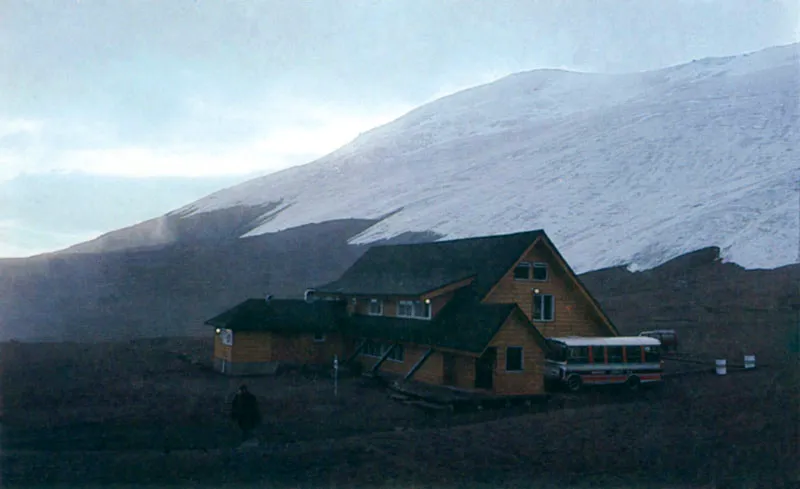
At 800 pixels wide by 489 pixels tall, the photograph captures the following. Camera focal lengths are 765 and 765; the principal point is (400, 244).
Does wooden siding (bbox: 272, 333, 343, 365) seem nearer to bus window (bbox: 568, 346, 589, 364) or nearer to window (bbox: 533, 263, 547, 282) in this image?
window (bbox: 533, 263, 547, 282)

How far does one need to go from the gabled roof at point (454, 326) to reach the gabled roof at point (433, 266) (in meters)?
0.91

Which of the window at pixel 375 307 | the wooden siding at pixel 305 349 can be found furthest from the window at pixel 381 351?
the wooden siding at pixel 305 349

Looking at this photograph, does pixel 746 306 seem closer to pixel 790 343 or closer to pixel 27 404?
pixel 790 343

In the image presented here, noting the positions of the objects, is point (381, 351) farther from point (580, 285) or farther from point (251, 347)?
point (580, 285)

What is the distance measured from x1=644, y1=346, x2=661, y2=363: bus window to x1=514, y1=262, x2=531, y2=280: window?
5.02 meters

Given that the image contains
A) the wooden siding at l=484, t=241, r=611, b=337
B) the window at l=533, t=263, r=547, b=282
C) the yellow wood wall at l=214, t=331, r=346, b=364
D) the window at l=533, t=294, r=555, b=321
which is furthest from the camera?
the yellow wood wall at l=214, t=331, r=346, b=364

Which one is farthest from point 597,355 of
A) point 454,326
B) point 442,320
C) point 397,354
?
point 397,354

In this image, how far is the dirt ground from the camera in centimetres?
1374

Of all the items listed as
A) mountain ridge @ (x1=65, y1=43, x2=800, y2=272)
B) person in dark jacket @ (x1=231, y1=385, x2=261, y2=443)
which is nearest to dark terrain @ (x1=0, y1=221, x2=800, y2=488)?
person in dark jacket @ (x1=231, y1=385, x2=261, y2=443)

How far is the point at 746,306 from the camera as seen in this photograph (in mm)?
45156

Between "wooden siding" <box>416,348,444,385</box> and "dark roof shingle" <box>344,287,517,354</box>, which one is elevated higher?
"dark roof shingle" <box>344,287,517,354</box>

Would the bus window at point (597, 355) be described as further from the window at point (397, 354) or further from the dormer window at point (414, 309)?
the window at point (397, 354)

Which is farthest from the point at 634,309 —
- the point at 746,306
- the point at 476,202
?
the point at 476,202

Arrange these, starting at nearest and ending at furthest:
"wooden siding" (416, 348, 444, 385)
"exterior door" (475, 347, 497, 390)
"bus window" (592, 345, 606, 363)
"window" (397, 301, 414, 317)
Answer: "exterior door" (475, 347, 497, 390) → "bus window" (592, 345, 606, 363) → "wooden siding" (416, 348, 444, 385) → "window" (397, 301, 414, 317)
